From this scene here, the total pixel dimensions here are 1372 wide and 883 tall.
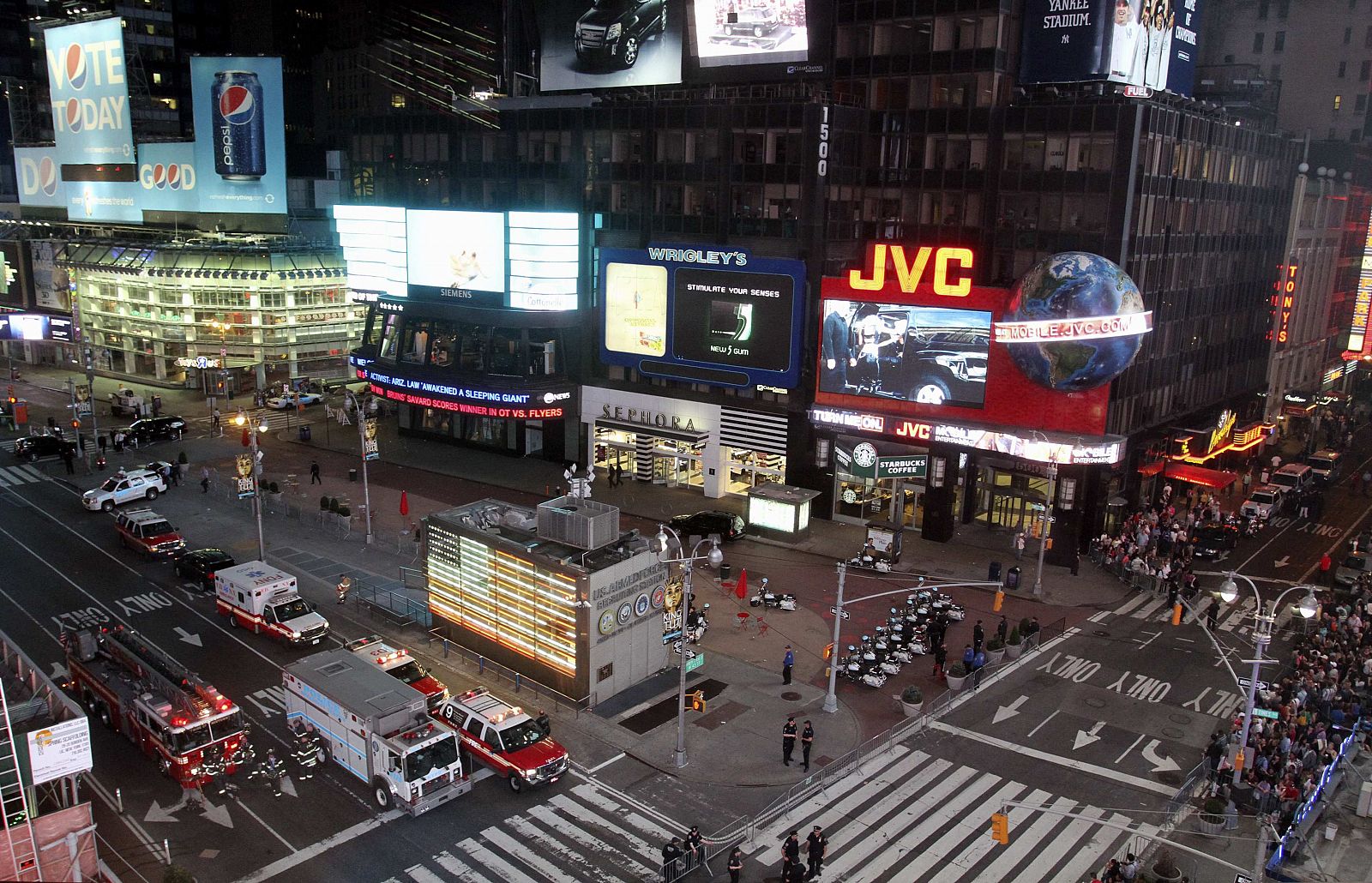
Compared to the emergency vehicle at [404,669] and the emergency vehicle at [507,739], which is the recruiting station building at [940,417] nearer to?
the emergency vehicle at [507,739]

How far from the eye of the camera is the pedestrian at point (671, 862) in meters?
25.2

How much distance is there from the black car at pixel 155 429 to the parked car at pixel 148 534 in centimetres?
2090

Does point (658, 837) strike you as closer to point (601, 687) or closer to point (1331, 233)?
point (601, 687)

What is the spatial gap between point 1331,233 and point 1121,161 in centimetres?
4721

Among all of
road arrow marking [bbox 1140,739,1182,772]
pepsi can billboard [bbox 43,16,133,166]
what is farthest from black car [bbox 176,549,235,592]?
pepsi can billboard [bbox 43,16,133,166]

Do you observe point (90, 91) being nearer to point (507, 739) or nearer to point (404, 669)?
point (404, 669)

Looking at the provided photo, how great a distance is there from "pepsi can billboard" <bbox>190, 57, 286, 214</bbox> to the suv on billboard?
105 feet

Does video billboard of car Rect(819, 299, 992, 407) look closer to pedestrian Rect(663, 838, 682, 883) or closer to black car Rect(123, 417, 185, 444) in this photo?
pedestrian Rect(663, 838, 682, 883)

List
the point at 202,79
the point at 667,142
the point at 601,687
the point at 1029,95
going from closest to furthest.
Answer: the point at 601,687 < the point at 1029,95 < the point at 667,142 < the point at 202,79

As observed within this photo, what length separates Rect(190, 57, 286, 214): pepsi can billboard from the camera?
8094 cm

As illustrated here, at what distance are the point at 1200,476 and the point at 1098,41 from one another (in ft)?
80.3

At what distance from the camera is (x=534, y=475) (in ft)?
211

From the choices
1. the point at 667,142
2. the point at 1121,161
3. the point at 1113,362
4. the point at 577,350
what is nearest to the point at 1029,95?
the point at 1121,161

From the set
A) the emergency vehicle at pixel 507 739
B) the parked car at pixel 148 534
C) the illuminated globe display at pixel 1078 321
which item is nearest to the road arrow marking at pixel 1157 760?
the emergency vehicle at pixel 507 739
